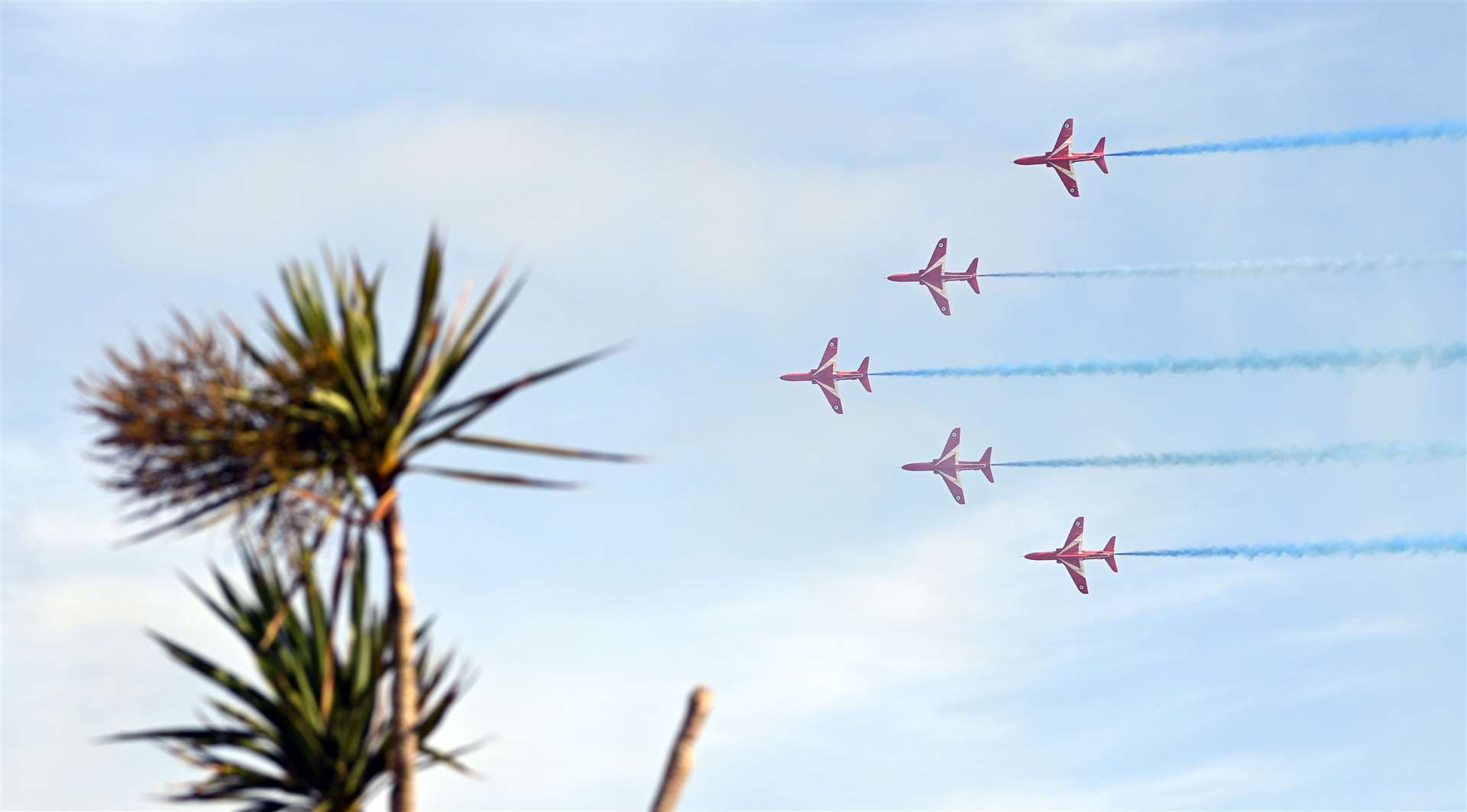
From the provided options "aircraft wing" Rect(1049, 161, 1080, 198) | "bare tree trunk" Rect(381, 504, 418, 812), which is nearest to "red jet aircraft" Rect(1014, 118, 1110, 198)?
"aircraft wing" Rect(1049, 161, 1080, 198)

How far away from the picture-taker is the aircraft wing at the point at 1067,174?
93.1 metres

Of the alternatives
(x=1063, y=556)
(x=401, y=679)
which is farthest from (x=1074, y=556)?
(x=401, y=679)

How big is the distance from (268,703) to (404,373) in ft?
15.1

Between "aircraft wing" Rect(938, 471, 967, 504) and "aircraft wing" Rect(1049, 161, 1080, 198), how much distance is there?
776 inches

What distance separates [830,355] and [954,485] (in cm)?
929

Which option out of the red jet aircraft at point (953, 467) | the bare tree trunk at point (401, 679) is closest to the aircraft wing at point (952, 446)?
the red jet aircraft at point (953, 467)

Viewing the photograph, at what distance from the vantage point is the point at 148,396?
26688mm

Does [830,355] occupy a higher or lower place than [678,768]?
higher

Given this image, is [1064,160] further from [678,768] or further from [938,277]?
[678,768]

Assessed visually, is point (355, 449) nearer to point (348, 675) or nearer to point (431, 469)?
point (431, 469)

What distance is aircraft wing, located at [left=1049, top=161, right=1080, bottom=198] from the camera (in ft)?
306

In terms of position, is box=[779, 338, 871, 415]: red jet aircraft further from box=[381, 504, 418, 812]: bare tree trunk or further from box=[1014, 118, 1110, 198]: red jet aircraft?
box=[381, 504, 418, 812]: bare tree trunk

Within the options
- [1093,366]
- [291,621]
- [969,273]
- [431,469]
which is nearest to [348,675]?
[291,621]

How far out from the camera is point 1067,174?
93.2 meters
